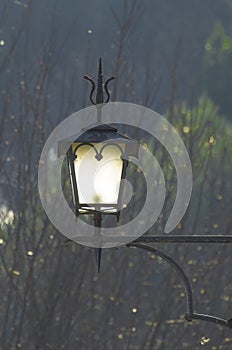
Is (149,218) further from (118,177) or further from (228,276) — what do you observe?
(118,177)

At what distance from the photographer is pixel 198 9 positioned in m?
21.9

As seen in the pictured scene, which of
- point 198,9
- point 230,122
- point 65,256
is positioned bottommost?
point 65,256

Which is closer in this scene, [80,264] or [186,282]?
[186,282]

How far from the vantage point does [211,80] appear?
22016 millimetres

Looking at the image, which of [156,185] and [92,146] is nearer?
[92,146]

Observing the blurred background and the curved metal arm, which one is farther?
the blurred background

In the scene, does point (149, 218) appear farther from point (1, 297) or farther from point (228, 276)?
point (228, 276)

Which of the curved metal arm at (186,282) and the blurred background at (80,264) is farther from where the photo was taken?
the blurred background at (80,264)

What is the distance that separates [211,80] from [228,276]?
11.3 meters

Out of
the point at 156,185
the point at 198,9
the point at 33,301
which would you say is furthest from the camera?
the point at 198,9

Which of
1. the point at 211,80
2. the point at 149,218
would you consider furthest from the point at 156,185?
the point at 211,80

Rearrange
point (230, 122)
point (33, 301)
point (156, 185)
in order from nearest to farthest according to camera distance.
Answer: point (33, 301)
point (156, 185)
point (230, 122)

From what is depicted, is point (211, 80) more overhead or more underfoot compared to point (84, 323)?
more overhead

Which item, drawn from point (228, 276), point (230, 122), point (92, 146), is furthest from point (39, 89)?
point (230, 122)
